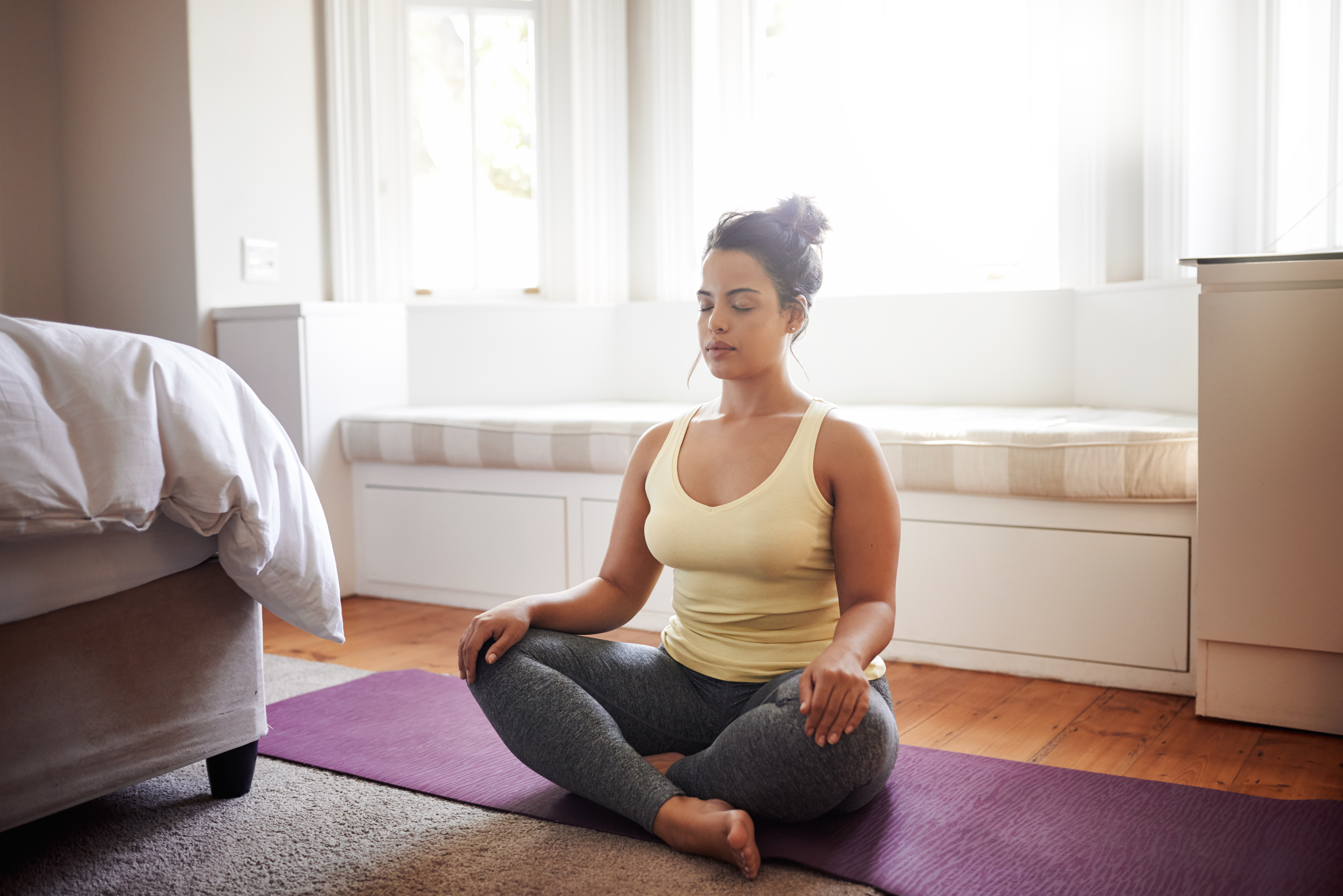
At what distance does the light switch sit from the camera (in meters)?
3.24

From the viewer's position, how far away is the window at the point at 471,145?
145 inches

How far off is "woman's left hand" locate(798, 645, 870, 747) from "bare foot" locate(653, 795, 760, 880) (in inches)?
6.2

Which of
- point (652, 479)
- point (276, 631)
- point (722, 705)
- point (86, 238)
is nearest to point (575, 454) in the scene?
point (276, 631)

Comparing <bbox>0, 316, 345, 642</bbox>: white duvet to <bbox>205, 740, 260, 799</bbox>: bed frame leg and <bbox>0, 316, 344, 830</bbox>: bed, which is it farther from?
<bbox>205, 740, 260, 799</bbox>: bed frame leg

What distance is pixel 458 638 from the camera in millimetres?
2662

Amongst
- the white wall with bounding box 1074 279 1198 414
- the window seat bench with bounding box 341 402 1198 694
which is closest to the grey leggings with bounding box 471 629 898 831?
the window seat bench with bounding box 341 402 1198 694

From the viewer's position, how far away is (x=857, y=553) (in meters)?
1.42

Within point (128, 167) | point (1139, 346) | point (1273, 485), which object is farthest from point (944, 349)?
point (128, 167)

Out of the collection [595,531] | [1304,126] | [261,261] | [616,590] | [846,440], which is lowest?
[595,531]

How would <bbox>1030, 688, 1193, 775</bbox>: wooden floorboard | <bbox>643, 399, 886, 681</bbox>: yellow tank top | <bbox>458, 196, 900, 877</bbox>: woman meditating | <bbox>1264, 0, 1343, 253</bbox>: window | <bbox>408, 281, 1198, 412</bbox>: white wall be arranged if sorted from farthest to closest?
<bbox>408, 281, 1198, 412</bbox>: white wall, <bbox>1264, 0, 1343, 253</bbox>: window, <bbox>1030, 688, 1193, 775</bbox>: wooden floorboard, <bbox>643, 399, 886, 681</bbox>: yellow tank top, <bbox>458, 196, 900, 877</bbox>: woman meditating

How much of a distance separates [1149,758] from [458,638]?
1612 mm

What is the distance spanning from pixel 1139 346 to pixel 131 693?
2.43 meters

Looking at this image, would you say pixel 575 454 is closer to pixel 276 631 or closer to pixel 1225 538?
→ pixel 276 631

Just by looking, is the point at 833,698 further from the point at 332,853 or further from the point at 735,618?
the point at 332,853
